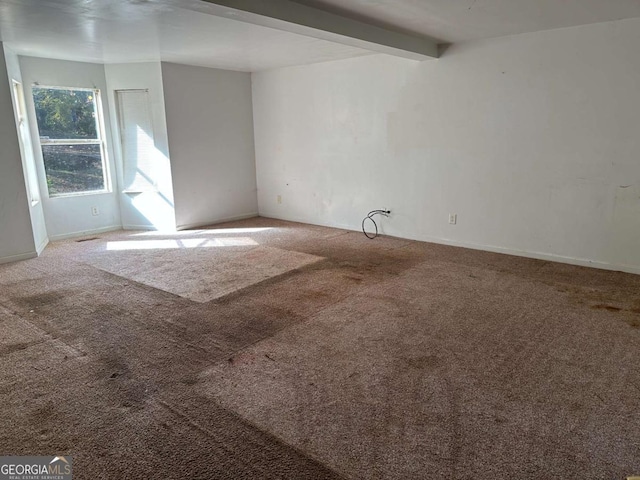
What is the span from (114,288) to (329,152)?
350 cm

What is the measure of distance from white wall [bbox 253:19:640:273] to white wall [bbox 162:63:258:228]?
2.26 ft

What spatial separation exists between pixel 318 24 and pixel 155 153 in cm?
360

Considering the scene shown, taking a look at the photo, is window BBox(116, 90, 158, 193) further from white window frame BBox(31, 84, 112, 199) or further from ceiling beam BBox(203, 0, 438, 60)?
ceiling beam BBox(203, 0, 438, 60)

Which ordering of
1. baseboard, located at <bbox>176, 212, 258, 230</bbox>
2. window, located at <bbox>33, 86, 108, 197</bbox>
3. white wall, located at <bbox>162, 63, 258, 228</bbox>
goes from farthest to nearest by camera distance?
baseboard, located at <bbox>176, 212, 258, 230</bbox>
white wall, located at <bbox>162, 63, 258, 228</bbox>
window, located at <bbox>33, 86, 108, 197</bbox>

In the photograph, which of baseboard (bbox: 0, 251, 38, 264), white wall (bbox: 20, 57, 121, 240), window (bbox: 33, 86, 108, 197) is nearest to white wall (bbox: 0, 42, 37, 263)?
baseboard (bbox: 0, 251, 38, 264)

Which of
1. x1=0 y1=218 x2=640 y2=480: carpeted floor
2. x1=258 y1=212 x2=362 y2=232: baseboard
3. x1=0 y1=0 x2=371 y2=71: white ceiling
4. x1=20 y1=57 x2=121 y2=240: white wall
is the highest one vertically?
x1=0 y1=0 x2=371 y2=71: white ceiling

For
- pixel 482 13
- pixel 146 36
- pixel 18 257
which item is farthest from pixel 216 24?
pixel 18 257

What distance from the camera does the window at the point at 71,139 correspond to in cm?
555

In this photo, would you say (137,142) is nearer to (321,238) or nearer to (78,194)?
(78,194)

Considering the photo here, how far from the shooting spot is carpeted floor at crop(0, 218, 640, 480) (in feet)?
6.10

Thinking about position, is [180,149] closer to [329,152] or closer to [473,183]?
[329,152]

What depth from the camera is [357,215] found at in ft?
20.0

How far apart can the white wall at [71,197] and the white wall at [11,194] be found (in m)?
0.84

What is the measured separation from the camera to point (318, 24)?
134 inches
